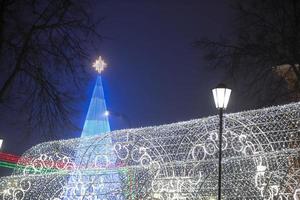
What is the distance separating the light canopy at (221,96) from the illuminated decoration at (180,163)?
87cm

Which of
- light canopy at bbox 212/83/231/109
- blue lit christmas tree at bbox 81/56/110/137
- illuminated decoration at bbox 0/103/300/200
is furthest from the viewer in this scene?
blue lit christmas tree at bbox 81/56/110/137

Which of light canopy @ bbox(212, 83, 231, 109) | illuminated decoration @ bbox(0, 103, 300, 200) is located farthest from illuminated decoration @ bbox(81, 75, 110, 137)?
light canopy @ bbox(212, 83, 231, 109)

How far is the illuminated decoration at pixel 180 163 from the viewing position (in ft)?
36.3

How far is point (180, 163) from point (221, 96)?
2.09 meters

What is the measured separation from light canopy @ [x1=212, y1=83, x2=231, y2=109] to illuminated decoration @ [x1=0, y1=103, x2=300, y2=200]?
2.86 feet

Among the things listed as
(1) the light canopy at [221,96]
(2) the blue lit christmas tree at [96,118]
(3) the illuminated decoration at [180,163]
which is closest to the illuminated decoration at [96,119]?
(2) the blue lit christmas tree at [96,118]

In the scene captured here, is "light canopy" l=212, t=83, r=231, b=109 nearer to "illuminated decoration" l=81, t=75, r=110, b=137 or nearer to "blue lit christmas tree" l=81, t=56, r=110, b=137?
"blue lit christmas tree" l=81, t=56, r=110, b=137

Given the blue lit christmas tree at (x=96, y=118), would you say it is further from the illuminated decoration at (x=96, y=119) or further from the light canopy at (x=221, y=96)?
the light canopy at (x=221, y=96)

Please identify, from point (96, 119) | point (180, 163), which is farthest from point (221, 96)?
point (96, 119)

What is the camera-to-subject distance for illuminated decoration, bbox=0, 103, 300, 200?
11070 mm

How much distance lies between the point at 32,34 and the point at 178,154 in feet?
16.5

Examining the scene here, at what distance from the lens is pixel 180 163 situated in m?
12.6

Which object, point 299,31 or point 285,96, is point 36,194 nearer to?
point 285,96

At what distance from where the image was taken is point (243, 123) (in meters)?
12.2
